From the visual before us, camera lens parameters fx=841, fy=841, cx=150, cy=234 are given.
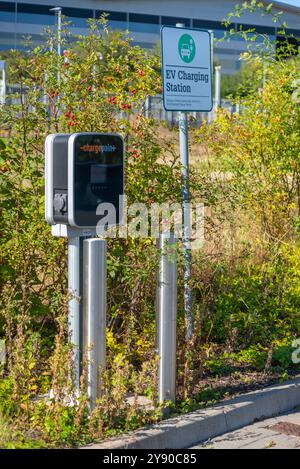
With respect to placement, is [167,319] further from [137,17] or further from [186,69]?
[137,17]

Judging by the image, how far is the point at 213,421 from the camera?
212 inches

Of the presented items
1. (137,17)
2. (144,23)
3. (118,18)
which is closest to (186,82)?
(118,18)

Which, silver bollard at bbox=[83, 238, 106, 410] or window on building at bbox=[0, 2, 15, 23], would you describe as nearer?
silver bollard at bbox=[83, 238, 106, 410]

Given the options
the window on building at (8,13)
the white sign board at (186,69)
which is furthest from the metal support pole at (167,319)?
the window on building at (8,13)

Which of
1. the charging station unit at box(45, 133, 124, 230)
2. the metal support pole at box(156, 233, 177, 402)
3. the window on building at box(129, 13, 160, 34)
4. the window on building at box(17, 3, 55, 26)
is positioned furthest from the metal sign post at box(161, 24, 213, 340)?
the window on building at box(129, 13, 160, 34)

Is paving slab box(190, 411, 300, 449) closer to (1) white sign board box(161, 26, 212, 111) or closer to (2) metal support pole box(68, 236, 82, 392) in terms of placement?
(2) metal support pole box(68, 236, 82, 392)

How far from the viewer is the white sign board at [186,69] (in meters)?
6.13

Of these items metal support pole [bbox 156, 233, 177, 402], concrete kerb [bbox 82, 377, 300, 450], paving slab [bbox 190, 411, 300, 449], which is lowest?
paving slab [bbox 190, 411, 300, 449]

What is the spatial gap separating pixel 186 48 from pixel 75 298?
221 cm

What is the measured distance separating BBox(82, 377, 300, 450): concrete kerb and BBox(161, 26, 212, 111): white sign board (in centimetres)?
214

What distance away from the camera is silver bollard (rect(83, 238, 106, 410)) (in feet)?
16.8

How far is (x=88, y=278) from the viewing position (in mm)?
5168

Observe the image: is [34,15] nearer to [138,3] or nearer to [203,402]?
[138,3]
